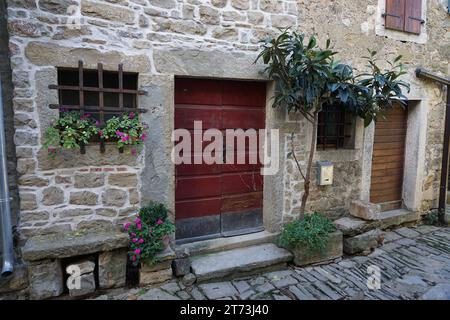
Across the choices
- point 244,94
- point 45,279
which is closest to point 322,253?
point 244,94

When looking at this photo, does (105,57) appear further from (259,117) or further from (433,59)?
(433,59)

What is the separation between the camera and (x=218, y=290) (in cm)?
295

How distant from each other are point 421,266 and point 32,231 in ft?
14.5

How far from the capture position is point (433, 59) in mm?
4898

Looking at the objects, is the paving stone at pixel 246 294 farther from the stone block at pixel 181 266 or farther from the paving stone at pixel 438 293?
the paving stone at pixel 438 293

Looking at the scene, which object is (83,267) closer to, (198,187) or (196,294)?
(196,294)

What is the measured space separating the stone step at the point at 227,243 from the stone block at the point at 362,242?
3.12ft

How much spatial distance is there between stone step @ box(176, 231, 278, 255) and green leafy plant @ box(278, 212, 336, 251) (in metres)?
0.23

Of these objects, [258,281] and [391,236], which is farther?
[391,236]

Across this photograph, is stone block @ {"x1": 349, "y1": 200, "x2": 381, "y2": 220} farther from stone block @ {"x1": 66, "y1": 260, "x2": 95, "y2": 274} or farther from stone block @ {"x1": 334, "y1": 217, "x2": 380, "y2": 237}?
stone block @ {"x1": 66, "y1": 260, "x2": 95, "y2": 274}

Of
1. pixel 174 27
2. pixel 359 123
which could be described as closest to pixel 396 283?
pixel 359 123

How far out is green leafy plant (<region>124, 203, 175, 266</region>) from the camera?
2763 millimetres

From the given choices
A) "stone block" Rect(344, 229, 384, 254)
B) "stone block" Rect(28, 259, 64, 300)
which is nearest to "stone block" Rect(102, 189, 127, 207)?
"stone block" Rect(28, 259, 64, 300)

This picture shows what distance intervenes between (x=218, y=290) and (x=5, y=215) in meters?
2.08
